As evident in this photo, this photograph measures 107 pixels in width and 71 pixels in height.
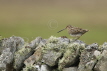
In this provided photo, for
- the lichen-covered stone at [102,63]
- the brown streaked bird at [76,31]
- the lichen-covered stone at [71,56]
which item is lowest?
the lichen-covered stone at [102,63]

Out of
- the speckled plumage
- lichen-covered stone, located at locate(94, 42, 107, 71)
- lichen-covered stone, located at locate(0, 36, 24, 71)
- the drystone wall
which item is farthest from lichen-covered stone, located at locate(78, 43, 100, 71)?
lichen-covered stone, located at locate(0, 36, 24, 71)

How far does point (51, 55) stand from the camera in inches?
694

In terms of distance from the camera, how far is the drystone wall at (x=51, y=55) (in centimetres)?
1678

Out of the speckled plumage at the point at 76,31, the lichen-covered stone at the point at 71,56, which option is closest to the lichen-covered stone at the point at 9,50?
the lichen-covered stone at the point at 71,56

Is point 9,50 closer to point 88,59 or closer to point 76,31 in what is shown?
point 76,31

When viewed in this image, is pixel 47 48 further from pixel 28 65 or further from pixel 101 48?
pixel 101 48

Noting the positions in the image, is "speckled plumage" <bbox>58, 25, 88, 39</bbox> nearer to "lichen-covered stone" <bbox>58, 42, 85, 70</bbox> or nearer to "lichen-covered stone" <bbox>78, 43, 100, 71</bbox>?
"lichen-covered stone" <bbox>58, 42, 85, 70</bbox>

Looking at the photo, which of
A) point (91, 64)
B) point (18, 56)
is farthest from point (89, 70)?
point (18, 56)

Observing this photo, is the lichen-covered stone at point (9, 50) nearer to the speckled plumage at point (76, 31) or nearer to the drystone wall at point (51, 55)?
the drystone wall at point (51, 55)

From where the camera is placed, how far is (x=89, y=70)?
54.5ft

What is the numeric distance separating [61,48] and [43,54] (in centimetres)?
113

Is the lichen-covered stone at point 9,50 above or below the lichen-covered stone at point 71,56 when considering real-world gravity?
above

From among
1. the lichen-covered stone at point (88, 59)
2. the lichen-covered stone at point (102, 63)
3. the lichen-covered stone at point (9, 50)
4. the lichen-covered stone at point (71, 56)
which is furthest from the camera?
the lichen-covered stone at point (9, 50)

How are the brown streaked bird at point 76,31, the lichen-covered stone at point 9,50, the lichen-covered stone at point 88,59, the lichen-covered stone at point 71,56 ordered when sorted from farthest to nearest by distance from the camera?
the lichen-covered stone at point 9,50
the brown streaked bird at point 76,31
the lichen-covered stone at point 71,56
the lichen-covered stone at point 88,59
